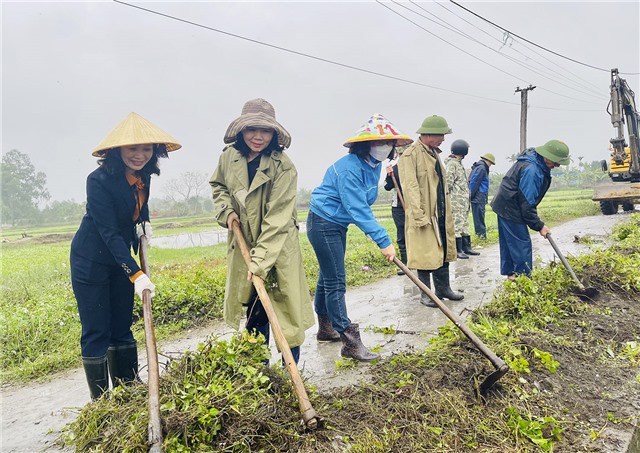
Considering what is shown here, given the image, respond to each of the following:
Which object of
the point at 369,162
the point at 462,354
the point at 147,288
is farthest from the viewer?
the point at 369,162

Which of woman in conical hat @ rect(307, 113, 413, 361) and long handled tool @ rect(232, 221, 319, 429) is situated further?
woman in conical hat @ rect(307, 113, 413, 361)

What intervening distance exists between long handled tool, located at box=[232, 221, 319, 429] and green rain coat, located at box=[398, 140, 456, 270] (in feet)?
7.55

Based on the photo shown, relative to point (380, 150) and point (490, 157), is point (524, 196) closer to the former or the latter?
point (380, 150)

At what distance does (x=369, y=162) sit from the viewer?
3.47m

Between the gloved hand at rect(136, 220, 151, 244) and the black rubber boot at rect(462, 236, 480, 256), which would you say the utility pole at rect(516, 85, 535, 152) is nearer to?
the black rubber boot at rect(462, 236, 480, 256)

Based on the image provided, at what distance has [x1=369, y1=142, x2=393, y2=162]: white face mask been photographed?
3.43 m

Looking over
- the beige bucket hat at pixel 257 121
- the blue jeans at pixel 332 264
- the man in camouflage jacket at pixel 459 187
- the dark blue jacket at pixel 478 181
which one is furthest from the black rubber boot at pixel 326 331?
the dark blue jacket at pixel 478 181

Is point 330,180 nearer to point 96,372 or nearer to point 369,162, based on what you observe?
point 369,162

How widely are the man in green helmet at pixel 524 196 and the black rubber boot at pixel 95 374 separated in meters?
3.91

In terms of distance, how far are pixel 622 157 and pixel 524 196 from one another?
12518 mm

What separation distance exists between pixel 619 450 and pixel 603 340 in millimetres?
1515

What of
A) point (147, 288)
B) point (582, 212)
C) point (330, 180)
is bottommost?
point (582, 212)

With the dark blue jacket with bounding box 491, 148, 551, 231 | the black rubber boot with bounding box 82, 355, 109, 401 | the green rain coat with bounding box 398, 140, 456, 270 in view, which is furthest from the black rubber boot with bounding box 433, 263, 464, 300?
the black rubber boot with bounding box 82, 355, 109, 401

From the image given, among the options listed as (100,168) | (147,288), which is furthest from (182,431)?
(100,168)
